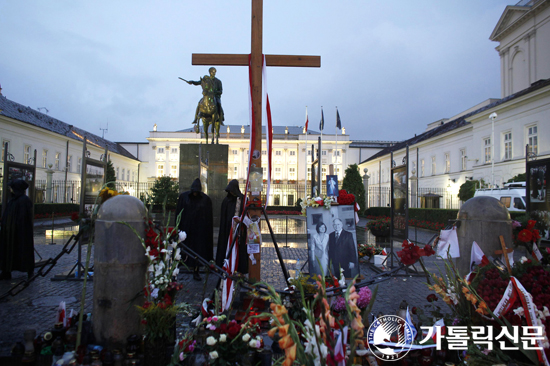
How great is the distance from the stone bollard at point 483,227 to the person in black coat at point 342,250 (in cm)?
195

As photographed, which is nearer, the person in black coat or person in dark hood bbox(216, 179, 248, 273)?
the person in black coat

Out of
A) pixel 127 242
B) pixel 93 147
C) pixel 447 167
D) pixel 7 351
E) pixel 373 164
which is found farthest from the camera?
pixel 373 164

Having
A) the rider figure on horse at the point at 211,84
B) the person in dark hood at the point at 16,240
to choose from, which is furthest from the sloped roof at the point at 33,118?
the person in dark hood at the point at 16,240

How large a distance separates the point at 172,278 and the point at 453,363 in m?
2.58

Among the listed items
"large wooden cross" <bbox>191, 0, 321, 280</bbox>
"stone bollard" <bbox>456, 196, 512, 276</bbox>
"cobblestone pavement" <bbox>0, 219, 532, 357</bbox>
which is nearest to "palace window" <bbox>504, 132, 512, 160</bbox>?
"cobblestone pavement" <bbox>0, 219, 532, 357</bbox>

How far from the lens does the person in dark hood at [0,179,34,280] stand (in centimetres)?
623

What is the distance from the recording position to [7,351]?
3.23m

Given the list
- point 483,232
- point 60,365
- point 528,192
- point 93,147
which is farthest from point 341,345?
A: point 93,147

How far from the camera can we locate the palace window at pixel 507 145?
25.0 metres

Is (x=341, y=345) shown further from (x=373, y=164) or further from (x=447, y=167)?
(x=373, y=164)

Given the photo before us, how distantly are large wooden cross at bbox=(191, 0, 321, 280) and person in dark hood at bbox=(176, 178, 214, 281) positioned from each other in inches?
91.8

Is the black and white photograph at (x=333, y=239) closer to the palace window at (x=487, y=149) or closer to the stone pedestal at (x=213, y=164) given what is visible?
the stone pedestal at (x=213, y=164)

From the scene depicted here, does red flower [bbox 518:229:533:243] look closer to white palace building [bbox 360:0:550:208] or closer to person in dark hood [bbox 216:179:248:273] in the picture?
person in dark hood [bbox 216:179:248:273]

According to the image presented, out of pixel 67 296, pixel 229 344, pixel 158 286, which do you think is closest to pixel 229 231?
pixel 67 296
